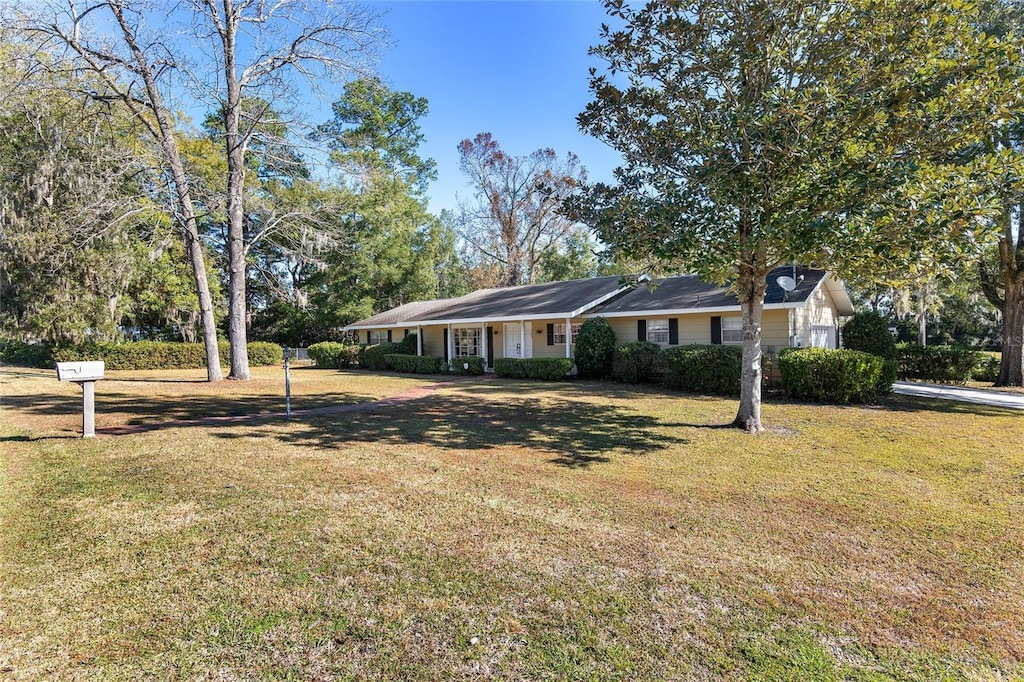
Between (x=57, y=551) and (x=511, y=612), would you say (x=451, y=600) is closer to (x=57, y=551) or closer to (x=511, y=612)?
(x=511, y=612)

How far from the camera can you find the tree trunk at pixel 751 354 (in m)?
8.33

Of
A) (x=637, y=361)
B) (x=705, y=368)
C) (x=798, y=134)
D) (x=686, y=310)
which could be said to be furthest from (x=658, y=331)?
(x=798, y=134)

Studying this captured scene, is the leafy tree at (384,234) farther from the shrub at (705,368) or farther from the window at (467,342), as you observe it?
the shrub at (705,368)

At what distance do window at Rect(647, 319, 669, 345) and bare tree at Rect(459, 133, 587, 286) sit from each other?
772 inches

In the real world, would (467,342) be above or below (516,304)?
below

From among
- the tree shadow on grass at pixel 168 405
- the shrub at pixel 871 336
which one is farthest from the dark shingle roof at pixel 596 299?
the tree shadow on grass at pixel 168 405

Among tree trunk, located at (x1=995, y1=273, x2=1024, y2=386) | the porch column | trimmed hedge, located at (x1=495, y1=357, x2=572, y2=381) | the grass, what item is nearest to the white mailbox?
the grass

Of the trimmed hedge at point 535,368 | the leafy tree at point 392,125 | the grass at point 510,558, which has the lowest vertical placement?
the grass at point 510,558

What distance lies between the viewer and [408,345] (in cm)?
2438

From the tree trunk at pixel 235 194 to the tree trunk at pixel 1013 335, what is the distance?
940 inches

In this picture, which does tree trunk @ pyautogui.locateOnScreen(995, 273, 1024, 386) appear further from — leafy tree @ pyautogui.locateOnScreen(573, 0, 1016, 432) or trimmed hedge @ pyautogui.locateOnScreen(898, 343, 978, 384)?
leafy tree @ pyautogui.locateOnScreen(573, 0, 1016, 432)

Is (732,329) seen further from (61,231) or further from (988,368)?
(61,231)

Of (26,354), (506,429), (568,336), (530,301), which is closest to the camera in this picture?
(506,429)

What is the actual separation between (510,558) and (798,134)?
20.9 ft
